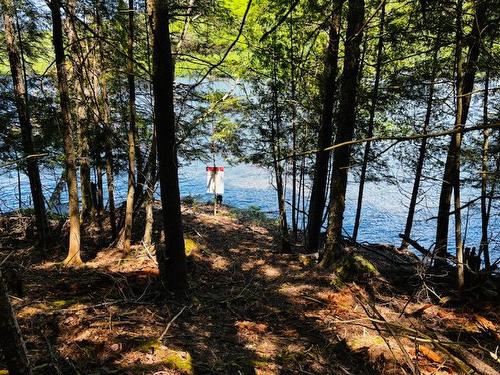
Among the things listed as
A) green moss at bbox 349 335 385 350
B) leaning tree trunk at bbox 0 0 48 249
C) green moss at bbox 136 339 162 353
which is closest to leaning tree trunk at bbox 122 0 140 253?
leaning tree trunk at bbox 0 0 48 249

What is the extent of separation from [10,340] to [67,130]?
21.7 feet

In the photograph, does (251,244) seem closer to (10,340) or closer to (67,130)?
(67,130)

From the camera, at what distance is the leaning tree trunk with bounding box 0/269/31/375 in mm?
2051

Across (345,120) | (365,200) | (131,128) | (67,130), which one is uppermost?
(345,120)

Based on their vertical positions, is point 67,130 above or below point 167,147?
above

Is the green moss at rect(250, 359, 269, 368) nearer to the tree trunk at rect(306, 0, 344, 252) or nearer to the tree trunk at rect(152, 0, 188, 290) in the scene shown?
the tree trunk at rect(152, 0, 188, 290)

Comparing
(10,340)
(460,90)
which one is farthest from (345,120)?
(10,340)

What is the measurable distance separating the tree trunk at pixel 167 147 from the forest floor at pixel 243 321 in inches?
17.5

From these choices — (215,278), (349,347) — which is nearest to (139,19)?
(215,278)

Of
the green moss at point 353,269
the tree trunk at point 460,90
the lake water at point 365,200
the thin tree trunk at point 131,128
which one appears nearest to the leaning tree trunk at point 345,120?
the green moss at point 353,269

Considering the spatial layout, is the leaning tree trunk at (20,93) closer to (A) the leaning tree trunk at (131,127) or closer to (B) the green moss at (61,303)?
(A) the leaning tree trunk at (131,127)

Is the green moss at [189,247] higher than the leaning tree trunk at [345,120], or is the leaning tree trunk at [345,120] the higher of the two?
the leaning tree trunk at [345,120]

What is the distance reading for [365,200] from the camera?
81.4 feet

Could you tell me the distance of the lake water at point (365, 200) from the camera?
17920mm
